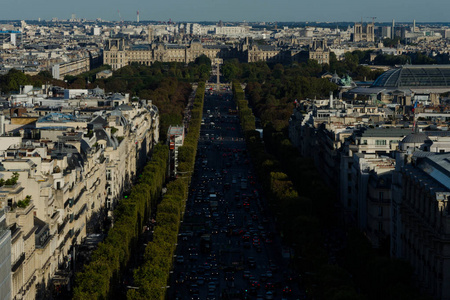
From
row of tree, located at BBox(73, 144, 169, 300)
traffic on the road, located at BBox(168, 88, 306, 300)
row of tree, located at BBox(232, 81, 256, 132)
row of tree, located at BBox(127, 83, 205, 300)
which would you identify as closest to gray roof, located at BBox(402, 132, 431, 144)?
traffic on the road, located at BBox(168, 88, 306, 300)

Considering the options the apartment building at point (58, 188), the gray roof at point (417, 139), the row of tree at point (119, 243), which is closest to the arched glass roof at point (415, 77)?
the apartment building at point (58, 188)

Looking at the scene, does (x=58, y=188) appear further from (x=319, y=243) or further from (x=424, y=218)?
(x=424, y=218)

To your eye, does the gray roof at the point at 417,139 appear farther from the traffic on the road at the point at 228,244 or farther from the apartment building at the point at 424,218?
the traffic on the road at the point at 228,244

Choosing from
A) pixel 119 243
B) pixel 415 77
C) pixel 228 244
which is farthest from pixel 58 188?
pixel 415 77

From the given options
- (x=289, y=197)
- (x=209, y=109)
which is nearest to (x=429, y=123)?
(x=289, y=197)

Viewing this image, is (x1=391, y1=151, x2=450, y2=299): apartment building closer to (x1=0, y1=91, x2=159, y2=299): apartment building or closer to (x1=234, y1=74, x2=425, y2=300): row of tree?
(x1=234, y1=74, x2=425, y2=300): row of tree

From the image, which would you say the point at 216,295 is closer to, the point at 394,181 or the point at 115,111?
Result: the point at 394,181
